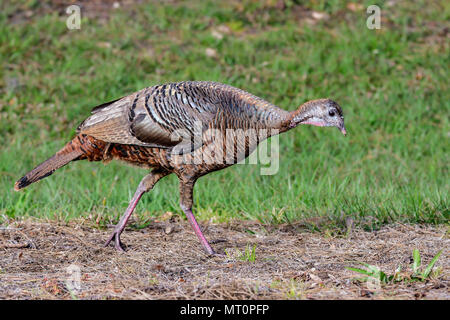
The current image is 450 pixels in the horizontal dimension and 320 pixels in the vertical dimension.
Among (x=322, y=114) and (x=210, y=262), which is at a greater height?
(x=322, y=114)

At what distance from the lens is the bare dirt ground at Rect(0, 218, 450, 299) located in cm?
370

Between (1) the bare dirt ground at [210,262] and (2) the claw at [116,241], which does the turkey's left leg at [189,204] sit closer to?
(1) the bare dirt ground at [210,262]

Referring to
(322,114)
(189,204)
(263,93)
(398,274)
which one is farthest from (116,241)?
(263,93)

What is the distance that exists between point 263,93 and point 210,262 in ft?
15.4

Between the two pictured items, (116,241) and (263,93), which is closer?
(116,241)

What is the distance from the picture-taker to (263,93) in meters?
8.92

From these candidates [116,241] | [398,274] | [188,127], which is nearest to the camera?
[398,274]

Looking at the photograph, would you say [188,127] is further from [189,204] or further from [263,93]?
[263,93]

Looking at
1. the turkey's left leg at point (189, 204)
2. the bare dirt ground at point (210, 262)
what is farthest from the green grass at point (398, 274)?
the turkey's left leg at point (189, 204)

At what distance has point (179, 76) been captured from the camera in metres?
9.09

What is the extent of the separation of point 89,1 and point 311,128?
4.79 metres

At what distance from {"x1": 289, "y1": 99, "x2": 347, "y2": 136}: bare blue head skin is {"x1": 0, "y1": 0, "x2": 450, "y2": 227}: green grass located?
44.2 inches
